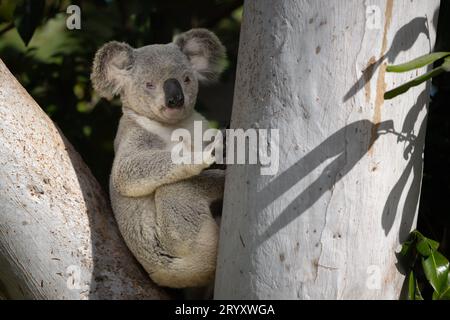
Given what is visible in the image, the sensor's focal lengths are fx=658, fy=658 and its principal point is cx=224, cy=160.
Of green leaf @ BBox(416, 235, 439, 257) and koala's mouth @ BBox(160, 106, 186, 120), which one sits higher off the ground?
koala's mouth @ BBox(160, 106, 186, 120)

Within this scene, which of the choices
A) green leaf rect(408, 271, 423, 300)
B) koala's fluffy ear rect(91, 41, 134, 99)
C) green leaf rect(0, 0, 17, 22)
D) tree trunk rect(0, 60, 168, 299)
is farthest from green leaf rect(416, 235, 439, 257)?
green leaf rect(0, 0, 17, 22)

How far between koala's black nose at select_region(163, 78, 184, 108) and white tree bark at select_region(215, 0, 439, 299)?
1.06 meters

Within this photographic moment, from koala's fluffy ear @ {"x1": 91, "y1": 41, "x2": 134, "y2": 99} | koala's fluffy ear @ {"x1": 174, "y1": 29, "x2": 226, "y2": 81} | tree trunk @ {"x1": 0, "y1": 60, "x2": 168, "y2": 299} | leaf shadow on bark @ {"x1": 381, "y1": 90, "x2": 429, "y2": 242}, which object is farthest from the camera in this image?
koala's fluffy ear @ {"x1": 174, "y1": 29, "x2": 226, "y2": 81}

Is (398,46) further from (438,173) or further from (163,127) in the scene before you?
(438,173)

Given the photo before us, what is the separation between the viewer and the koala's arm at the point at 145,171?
3.44 meters

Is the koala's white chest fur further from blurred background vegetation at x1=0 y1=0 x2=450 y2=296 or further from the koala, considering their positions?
blurred background vegetation at x1=0 y1=0 x2=450 y2=296

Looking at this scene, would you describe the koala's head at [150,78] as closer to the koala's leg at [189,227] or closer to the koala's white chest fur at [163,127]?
the koala's white chest fur at [163,127]

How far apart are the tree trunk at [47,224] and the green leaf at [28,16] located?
1.23m

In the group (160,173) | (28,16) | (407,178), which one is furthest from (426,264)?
(28,16)

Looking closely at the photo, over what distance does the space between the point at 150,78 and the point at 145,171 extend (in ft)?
2.32

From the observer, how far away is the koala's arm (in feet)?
11.3

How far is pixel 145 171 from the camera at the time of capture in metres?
3.55

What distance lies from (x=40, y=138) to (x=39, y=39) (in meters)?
3.51
